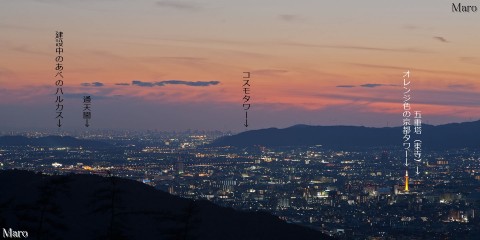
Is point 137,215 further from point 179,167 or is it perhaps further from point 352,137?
point 352,137

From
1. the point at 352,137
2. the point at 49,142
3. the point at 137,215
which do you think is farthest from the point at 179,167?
the point at 352,137

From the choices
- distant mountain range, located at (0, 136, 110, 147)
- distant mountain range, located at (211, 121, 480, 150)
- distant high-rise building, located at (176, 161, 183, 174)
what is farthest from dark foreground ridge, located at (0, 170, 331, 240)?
distant mountain range, located at (211, 121, 480, 150)

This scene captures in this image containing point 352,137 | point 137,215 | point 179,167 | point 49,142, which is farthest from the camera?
point 352,137

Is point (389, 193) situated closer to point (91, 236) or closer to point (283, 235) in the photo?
Answer: point (283, 235)

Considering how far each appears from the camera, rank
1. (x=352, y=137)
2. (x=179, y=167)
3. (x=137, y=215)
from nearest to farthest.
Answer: (x=137, y=215) → (x=179, y=167) → (x=352, y=137)

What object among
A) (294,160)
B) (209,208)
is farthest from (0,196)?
(294,160)
